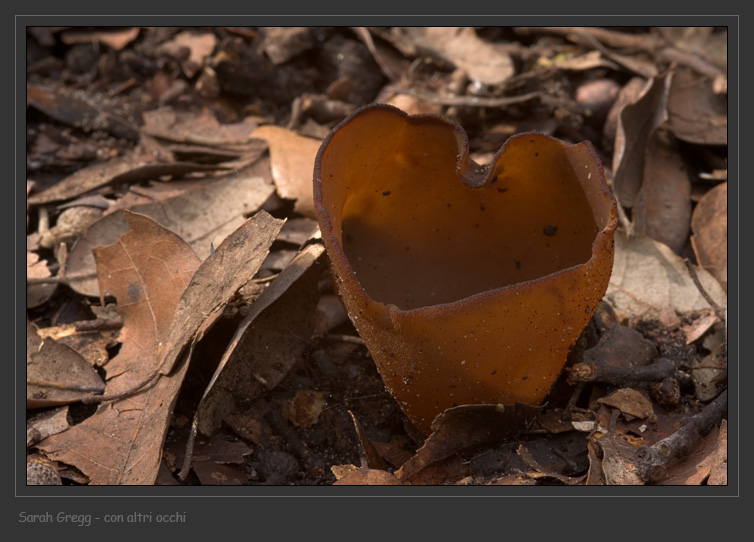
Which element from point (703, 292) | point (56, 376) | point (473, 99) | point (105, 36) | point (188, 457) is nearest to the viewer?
point (188, 457)

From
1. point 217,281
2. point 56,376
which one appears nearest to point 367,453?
point 217,281

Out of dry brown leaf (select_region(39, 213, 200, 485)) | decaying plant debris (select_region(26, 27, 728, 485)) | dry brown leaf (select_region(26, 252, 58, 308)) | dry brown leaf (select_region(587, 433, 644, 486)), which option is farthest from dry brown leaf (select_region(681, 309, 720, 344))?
dry brown leaf (select_region(26, 252, 58, 308))

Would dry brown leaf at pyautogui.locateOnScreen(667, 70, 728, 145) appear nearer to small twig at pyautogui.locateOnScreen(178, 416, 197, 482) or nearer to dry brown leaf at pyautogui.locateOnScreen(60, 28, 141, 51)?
small twig at pyautogui.locateOnScreen(178, 416, 197, 482)

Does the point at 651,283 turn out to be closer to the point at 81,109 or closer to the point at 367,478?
the point at 367,478

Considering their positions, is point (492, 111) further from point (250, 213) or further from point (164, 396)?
point (164, 396)

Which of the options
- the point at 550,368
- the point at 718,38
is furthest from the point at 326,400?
the point at 718,38

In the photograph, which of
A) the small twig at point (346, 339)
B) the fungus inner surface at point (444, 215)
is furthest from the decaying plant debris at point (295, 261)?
the fungus inner surface at point (444, 215)
